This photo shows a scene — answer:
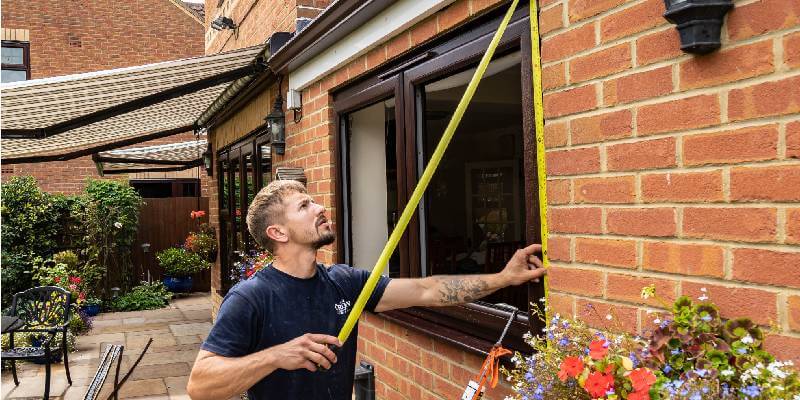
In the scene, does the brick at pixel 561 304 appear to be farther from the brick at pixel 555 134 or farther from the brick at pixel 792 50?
the brick at pixel 792 50

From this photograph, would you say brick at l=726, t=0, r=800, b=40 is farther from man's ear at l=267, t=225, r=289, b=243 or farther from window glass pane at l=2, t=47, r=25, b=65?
window glass pane at l=2, t=47, r=25, b=65

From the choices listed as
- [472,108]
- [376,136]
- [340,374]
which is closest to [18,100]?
[376,136]

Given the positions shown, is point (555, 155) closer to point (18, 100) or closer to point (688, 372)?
point (688, 372)

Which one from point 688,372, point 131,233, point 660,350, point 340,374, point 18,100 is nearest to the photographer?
point 688,372

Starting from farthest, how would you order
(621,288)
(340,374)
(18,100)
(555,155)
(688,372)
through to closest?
(18,100) → (340,374) → (555,155) → (621,288) → (688,372)

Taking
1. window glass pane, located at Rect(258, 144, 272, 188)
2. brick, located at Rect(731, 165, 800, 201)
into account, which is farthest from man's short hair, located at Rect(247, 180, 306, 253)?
window glass pane, located at Rect(258, 144, 272, 188)

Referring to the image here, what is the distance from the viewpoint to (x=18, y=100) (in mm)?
5293

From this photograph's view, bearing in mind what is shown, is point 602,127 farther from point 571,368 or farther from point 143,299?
point 143,299

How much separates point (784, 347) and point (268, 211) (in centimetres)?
185

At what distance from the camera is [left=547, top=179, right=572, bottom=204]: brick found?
221 cm

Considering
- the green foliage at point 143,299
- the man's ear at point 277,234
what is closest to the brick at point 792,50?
the man's ear at point 277,234

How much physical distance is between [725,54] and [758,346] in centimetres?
71

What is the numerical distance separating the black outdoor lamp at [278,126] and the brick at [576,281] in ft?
12.4

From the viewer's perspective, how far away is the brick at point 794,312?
1.48m
